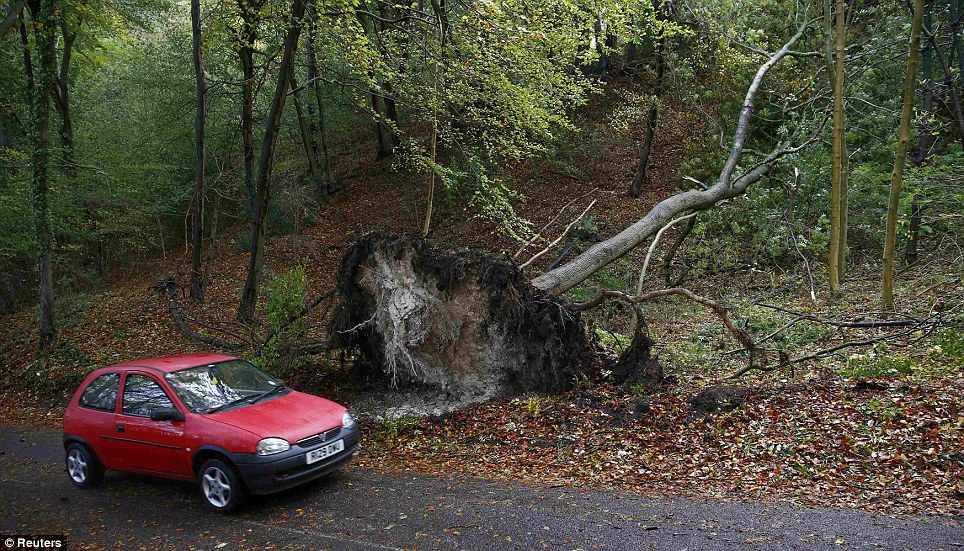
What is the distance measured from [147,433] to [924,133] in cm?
1420

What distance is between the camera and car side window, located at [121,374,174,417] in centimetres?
653

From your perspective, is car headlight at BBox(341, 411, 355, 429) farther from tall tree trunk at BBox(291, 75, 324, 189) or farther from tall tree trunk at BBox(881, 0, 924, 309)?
tall tree trunk at BBox(291, 75, 324, 189)

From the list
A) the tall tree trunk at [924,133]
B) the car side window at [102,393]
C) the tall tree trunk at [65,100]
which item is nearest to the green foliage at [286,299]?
the car side window at [102,393]

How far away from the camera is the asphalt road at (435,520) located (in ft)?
14.6

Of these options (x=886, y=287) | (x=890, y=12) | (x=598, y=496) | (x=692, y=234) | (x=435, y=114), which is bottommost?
(x=598, y=496)

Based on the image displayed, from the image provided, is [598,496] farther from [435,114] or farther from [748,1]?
[748,1]

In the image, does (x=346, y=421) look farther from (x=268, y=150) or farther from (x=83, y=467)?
(x=268, y=150)

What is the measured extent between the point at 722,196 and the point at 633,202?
7051mm

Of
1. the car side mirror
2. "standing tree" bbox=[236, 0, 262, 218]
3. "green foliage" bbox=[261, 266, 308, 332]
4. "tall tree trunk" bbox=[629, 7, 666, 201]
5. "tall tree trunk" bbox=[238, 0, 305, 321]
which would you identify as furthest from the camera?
"tall tree trunk" bbox=[629, 7, 666, 201]

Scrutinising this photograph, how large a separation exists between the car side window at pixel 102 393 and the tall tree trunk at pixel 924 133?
43.1 feet

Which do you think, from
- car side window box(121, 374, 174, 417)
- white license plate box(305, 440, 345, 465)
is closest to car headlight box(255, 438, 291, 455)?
white license plate box(305, 440, 345, 465)

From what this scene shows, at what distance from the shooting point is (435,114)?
13180mm

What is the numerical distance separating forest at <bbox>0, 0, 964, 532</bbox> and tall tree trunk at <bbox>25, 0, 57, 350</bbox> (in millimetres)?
92

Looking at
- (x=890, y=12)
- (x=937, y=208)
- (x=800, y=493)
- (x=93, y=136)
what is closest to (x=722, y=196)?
(x=937, y=208)
